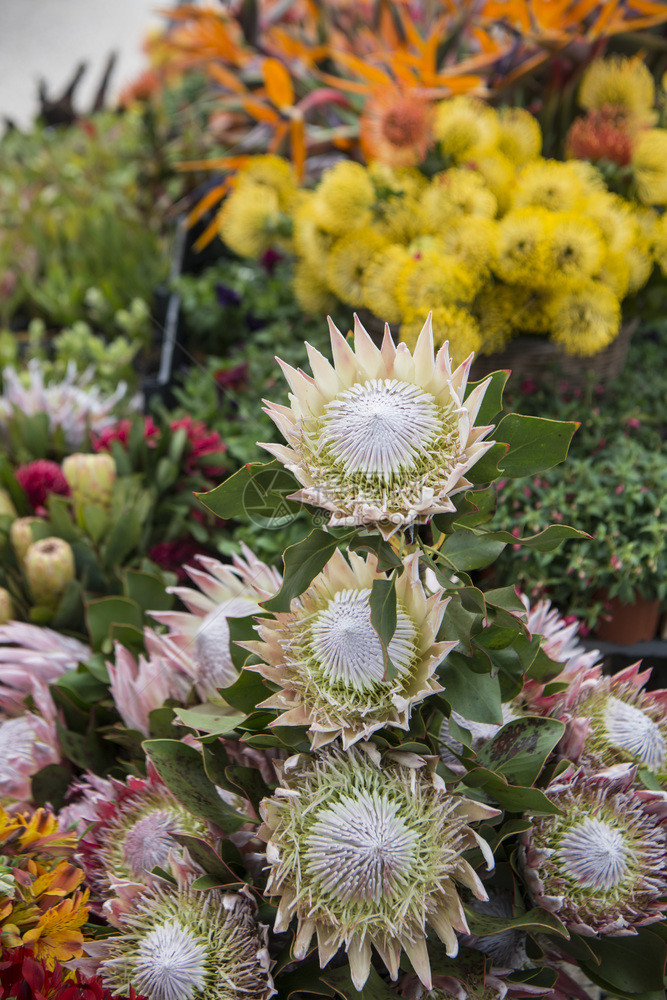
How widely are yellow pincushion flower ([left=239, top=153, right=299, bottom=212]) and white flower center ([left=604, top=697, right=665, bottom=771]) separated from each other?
97 cm

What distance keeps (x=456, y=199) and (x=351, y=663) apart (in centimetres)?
71

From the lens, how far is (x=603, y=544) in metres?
0.90

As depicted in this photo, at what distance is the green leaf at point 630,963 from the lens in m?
0.51

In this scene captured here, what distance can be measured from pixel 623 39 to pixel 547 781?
1.13 m

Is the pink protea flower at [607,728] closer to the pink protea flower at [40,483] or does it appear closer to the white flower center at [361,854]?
the white flower center at [361,854]

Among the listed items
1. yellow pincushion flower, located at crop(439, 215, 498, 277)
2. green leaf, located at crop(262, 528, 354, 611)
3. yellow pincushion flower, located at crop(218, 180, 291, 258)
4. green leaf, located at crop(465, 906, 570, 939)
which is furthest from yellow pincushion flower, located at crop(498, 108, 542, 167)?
green leaf, located at crop(465, 906, 570, 939)

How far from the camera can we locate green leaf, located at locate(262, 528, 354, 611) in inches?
17.1

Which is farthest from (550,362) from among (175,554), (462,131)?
(175,554)

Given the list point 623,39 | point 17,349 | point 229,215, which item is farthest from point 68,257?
point 623,39

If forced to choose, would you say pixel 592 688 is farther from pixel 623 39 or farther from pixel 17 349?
pixel 17 349

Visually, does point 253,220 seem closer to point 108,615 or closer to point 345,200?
point 345,200

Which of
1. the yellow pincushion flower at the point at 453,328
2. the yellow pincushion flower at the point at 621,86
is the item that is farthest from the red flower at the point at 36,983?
the yellow pincushion flower at the point at 621,86

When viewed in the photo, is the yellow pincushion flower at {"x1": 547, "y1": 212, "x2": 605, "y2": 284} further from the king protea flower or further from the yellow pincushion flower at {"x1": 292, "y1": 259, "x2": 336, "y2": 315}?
the king protea flower

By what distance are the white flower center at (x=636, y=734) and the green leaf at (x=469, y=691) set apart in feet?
0.50
